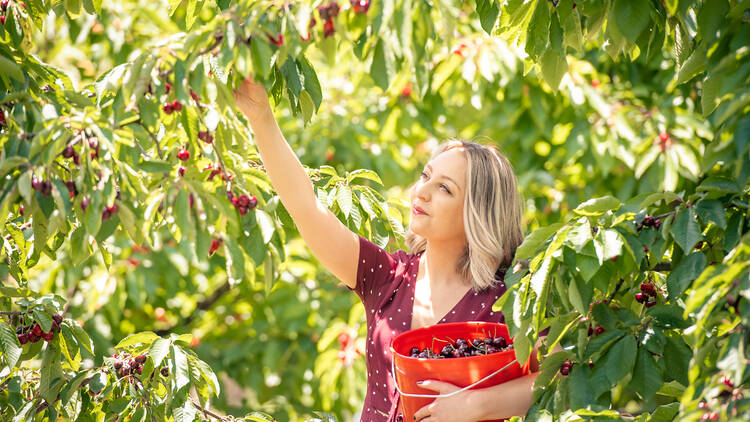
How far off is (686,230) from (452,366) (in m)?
0.59

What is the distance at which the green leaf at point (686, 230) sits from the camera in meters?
1.57

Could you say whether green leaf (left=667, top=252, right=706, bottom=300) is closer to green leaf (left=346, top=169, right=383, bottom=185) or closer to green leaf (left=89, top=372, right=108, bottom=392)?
green leaf (left=346, top=169, right=383, bottom=185)

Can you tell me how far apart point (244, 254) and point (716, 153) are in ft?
3.11

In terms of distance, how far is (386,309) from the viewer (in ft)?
7.49

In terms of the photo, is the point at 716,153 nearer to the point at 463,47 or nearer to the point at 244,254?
the point at 244,254

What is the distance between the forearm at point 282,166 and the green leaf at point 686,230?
89cm

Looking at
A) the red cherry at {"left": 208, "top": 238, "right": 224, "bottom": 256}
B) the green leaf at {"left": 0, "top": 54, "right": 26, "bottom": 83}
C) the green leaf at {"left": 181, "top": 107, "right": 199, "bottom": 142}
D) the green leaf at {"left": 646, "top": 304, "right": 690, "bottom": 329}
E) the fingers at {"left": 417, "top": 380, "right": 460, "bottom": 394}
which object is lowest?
the fingers at {"left": 417, "top": 380, "right": 460, "bottom": 394}

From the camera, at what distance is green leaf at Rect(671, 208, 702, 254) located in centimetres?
157

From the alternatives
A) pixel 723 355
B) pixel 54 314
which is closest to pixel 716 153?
pixel 723 355

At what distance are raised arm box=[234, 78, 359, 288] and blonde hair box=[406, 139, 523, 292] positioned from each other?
32cm

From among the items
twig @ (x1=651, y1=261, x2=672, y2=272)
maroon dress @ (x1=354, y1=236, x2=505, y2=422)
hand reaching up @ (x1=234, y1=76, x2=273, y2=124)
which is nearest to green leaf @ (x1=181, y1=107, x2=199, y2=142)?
hand reaching up @ (x1=234, y1=76, x2=273, y2=124)

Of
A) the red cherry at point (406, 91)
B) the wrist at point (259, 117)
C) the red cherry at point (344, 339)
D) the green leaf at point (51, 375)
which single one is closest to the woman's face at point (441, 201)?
the wrist at point (259, 117)

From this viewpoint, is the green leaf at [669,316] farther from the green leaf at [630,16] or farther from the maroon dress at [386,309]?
the green leaf at [630,16]

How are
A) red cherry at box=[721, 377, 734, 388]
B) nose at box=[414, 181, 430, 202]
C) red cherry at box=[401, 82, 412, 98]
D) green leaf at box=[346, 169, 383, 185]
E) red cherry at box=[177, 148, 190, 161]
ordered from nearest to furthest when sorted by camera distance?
red cherry at box=[721, 377, 734, 388] → red cherry at box=[177, 148, 190, 161] → nose at box=[414, 181, 430, 202] → green leaf at box=[346, 169, 383, 185] → red cherry at box=[401, 82, 412, 98]
